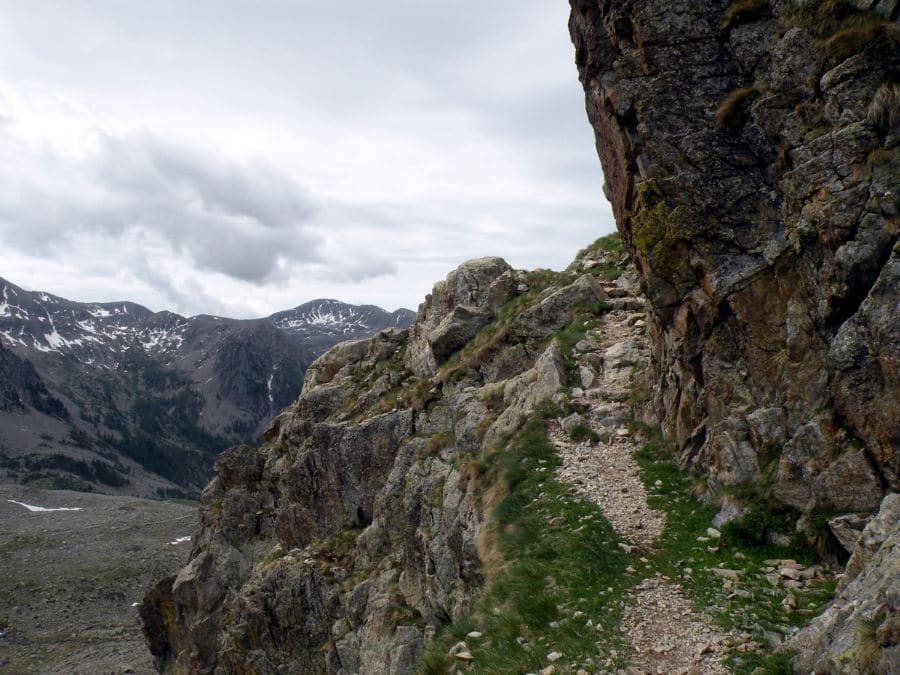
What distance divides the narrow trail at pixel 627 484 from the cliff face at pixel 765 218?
253cm

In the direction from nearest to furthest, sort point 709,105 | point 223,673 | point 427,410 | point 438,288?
point 709,105 < point 427,410 < point 223,673 < point 438,288

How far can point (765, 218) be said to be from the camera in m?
17.3

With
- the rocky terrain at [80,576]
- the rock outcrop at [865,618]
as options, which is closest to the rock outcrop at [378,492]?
the rock outcrop at [865,618]

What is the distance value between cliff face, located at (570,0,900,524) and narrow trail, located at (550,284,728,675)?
2.53 meters

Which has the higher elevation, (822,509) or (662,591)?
(822,509)

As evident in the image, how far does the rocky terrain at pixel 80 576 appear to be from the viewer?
95375 mm

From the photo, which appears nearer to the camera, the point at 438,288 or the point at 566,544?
the point at 566,544

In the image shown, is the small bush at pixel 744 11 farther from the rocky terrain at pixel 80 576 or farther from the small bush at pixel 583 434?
the rocky terrain at pixel 80 576

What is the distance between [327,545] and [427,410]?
13.2m

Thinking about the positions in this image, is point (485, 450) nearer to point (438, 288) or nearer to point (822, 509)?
point (822, 509)

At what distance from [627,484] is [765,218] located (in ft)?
33.6

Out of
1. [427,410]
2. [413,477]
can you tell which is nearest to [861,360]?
[413,477]

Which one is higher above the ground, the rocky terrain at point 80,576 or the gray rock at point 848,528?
the gray rock at point 848,528

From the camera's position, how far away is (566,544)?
662 inches
